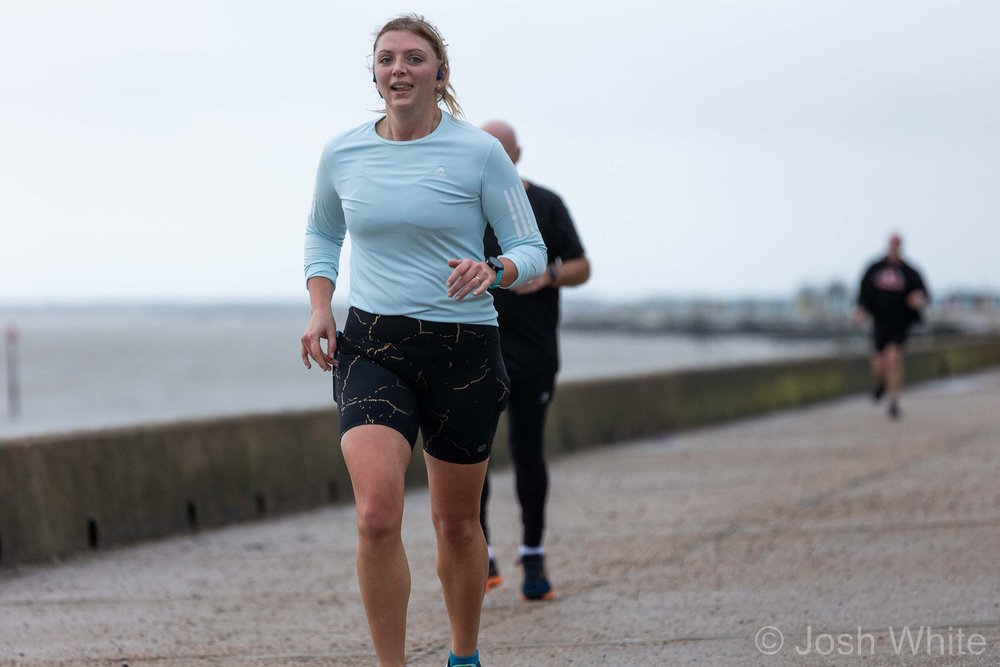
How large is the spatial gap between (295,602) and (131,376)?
3352 inches

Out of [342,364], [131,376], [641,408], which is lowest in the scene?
[131,376]

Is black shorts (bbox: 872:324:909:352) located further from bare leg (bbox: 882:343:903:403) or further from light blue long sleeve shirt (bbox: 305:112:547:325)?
light blue long sleeve shirt (bbox: 305:112:547:325)

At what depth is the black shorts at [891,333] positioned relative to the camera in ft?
50.0

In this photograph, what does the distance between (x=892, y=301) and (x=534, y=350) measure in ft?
32.7

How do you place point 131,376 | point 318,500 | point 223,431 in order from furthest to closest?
1. point 131,376
2. point 318,500
3. point 223,431

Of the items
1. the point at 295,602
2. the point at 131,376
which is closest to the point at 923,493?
the point at 295,602

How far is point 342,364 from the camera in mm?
4043

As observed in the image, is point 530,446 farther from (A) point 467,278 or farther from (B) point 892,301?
(B) point 892,301

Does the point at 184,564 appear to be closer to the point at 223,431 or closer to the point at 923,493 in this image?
the point at 223,431

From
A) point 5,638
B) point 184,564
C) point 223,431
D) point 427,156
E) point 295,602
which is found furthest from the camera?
point 223,431

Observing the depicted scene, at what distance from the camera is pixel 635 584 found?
20.8 feet

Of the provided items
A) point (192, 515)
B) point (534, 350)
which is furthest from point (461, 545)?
point (192, 515)

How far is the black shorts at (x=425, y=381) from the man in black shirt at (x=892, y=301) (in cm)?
1157

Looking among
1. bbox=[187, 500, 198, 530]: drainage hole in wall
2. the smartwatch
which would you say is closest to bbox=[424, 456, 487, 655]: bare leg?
the smartwatch
